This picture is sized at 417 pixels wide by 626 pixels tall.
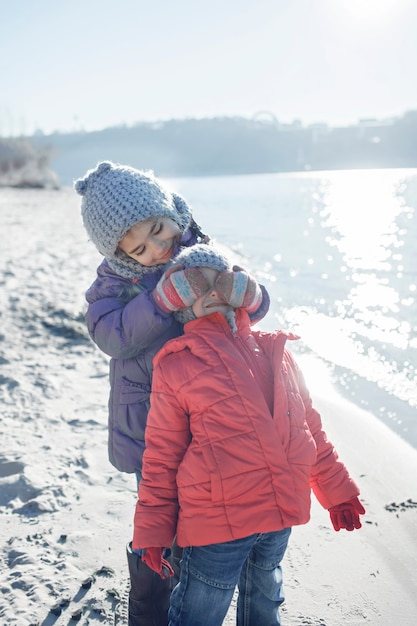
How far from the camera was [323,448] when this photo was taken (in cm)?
167

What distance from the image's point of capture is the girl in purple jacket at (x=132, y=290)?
168 centimetres

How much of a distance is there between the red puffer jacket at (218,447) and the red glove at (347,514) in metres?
0.24

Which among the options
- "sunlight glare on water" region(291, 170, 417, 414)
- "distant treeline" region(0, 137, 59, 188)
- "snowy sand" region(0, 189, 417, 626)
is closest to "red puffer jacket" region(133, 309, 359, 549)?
"snowy sand" region(0, 189, 417, 626)

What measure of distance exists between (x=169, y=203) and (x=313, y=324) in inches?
177

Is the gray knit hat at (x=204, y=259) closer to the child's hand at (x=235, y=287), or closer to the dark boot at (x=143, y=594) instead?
the child's hand at (x=235, y=287)

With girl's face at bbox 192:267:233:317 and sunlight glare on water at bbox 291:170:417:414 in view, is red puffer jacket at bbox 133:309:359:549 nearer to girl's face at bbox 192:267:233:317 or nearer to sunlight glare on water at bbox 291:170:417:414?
girl's face at bbox 192:267:233:317

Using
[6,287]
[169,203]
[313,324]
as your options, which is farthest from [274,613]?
[6,287]

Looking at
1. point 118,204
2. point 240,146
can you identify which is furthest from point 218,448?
point 240,146

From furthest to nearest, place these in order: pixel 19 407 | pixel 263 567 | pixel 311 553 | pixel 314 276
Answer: pixel 314 276 < pixel 19 407 < pixel 311 553 < pixel 263 567

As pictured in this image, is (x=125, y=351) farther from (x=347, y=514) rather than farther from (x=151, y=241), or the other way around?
(x=347, y=514)

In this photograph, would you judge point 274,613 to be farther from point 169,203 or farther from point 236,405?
point 169,203

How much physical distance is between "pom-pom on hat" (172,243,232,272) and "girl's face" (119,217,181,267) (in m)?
0.18

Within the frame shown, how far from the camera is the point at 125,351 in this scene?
5.52 ft

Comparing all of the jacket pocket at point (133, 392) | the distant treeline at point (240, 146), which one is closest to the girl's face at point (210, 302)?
the jacket pocket at point (133, 392)
